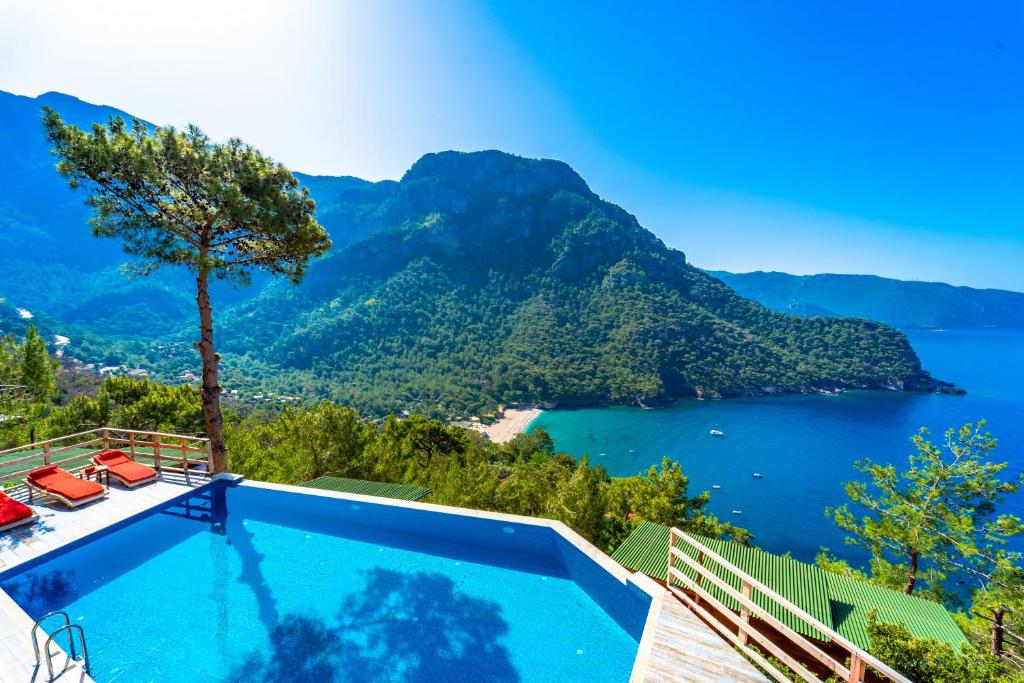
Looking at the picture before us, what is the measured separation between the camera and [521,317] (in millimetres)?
117625

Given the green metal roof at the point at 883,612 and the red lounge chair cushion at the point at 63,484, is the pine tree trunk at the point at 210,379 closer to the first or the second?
the red lounge chair cushion at the point at 63,484

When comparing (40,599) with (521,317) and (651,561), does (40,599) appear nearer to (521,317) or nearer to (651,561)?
(651,561)

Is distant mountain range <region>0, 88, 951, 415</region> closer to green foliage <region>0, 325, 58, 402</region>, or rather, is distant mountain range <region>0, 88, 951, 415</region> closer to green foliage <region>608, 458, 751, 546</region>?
green foliage <region>0, 325, 58, 402</region>

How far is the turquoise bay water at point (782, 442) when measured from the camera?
44.9m

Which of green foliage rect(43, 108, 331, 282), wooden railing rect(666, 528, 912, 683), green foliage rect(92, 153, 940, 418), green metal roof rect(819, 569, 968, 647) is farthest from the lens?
green foliage rect(92, 153, 940, 418)

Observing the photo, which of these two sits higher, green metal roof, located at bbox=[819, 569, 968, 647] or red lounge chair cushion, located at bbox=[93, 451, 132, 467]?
red lounge chair cushion, located at bbox=[93, 451, 132, 467]

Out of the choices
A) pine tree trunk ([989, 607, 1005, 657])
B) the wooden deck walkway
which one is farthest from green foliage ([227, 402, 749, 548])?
pine tree trunk ([989, 607, 1005, 657])

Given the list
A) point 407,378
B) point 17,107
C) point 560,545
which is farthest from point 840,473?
point 17,107

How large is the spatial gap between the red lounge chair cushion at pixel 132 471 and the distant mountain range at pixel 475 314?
74107 mm

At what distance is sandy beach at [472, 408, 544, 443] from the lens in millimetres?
68062

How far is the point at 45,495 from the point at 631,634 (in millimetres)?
9923

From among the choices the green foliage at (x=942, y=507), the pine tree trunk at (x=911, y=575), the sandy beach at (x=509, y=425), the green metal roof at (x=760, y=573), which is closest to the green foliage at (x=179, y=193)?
the green metal roof at (x=760, y=573)

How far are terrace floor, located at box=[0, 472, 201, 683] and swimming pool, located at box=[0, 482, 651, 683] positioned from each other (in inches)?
8.2

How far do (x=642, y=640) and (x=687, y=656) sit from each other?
1.30ft
